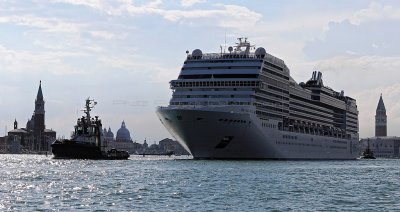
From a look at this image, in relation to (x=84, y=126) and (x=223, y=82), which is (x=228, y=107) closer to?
(x=223, y=82)

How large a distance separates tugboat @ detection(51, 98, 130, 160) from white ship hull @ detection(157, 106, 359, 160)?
118 feet

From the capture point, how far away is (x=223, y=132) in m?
96.2

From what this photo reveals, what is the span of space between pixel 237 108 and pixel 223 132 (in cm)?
432

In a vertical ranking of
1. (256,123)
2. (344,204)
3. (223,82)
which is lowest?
(344,204)

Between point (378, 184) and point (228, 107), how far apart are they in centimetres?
3823

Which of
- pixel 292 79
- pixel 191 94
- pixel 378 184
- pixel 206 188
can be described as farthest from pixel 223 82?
pixel 206 188

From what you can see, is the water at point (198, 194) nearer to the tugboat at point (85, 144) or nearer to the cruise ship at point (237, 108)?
the cruise ship at point (237, 108)

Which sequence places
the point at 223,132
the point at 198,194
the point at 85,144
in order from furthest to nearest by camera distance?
the point at 85,144 < the point at 223,132 < the point at 198,194

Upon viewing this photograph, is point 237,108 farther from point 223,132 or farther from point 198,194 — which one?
point 198,194

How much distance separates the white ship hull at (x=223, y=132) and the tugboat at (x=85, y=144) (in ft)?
118

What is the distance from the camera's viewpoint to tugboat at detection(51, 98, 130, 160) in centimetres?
13288

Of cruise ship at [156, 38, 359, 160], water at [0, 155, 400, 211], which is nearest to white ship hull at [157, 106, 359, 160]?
cruise ship at [156, 38, 359, 160]

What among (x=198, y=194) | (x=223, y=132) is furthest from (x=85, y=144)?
(x=198, y=194)

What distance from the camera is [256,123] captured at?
101 m
